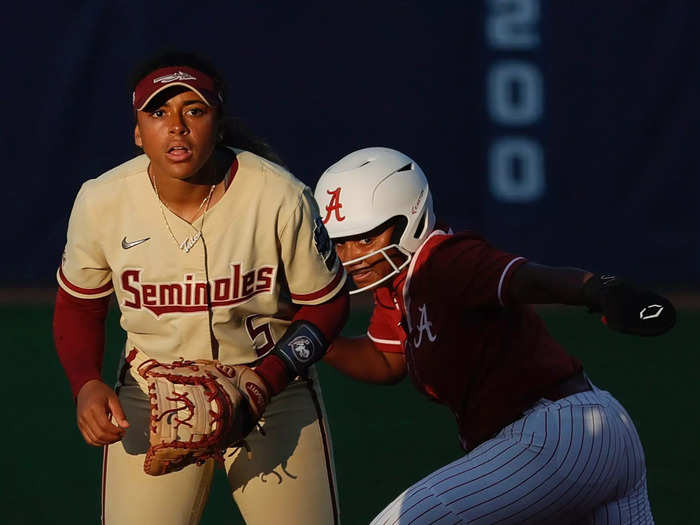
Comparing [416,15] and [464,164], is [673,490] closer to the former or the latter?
[464,164]

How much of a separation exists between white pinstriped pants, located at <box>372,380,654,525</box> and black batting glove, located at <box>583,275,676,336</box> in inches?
22.0

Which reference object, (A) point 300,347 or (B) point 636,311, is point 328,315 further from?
(B) point 636,311

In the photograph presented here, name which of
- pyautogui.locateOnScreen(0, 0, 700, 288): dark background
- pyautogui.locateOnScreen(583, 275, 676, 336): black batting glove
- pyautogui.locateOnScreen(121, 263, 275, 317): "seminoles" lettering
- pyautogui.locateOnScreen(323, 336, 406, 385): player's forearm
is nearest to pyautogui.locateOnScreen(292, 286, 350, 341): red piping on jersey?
pyautogui.locateOnScreen(121, 263, 275, 317): "seminoles" lettering

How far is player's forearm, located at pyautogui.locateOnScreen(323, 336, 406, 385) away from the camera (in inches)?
176

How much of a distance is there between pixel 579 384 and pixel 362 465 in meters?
2.48

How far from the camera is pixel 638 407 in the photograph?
6.90 meters

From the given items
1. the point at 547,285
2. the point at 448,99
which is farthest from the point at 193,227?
the point at 448,99

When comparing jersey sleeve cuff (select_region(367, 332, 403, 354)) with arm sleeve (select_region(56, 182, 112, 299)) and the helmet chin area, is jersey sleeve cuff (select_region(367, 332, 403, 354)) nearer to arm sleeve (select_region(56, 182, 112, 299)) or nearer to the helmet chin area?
the helmet chin area

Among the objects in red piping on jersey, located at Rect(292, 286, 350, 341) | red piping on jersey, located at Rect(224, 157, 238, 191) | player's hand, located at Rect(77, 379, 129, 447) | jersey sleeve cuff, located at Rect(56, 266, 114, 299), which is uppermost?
red piping on jersey, located at Rect(224, 157, 238, 191)

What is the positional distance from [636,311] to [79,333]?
1.78 meters

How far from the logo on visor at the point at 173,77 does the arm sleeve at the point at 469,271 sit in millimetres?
911

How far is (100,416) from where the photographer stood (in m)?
3.58

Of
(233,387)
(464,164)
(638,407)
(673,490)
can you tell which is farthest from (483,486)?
(464,164)

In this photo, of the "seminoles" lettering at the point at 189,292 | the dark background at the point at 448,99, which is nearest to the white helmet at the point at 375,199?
the "seminoles" lettering at the point at 189,292
